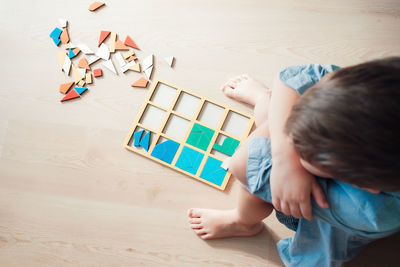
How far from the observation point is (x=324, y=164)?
47 centimetres

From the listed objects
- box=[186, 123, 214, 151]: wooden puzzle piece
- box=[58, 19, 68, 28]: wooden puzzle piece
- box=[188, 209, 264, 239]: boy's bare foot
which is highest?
box=[58, 19, 68, 28]: wooden puzzle piece

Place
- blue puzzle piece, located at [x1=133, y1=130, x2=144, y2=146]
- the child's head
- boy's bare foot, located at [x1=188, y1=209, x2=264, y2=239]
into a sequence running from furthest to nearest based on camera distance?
blue puzzle piece, located at [x1=133, y1=130, x2=144, y2=146] < boy's bare foot, located at [x1=188, y1=209, x2=264, y2=239] < the child's head

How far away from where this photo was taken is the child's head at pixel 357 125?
0.42 metres

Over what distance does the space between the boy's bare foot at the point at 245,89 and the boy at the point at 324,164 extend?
0.20ft

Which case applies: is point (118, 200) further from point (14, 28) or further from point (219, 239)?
point (14, 28)

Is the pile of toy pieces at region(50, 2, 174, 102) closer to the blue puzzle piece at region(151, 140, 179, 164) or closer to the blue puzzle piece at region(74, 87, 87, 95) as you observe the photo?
the blue puzzle piece at region(74, 87, 87, 95)

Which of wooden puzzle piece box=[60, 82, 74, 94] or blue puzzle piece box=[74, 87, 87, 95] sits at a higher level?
blue puzzle piece box=[74, 87, 87, 95]

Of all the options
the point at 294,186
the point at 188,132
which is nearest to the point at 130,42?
the point at 188,132

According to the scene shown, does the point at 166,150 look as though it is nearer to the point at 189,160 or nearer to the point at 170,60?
the point at 189,160

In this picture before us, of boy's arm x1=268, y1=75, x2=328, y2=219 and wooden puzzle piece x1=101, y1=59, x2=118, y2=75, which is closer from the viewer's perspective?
boy's arm x1=268, y1=75, x2=328, y2=219

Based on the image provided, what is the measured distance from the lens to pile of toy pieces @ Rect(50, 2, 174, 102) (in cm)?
103

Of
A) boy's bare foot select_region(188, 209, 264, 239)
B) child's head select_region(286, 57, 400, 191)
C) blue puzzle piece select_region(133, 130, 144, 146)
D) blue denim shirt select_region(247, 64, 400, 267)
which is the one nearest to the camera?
child's head select_region(286, 57, 400, 191)

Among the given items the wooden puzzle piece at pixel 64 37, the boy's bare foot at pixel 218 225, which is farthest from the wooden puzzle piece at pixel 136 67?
the boy's bare foot at pixel 218 225

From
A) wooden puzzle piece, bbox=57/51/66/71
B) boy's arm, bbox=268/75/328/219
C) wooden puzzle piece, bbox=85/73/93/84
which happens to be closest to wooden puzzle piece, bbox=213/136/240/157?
boy's arm, bbox=268/75/328/219
